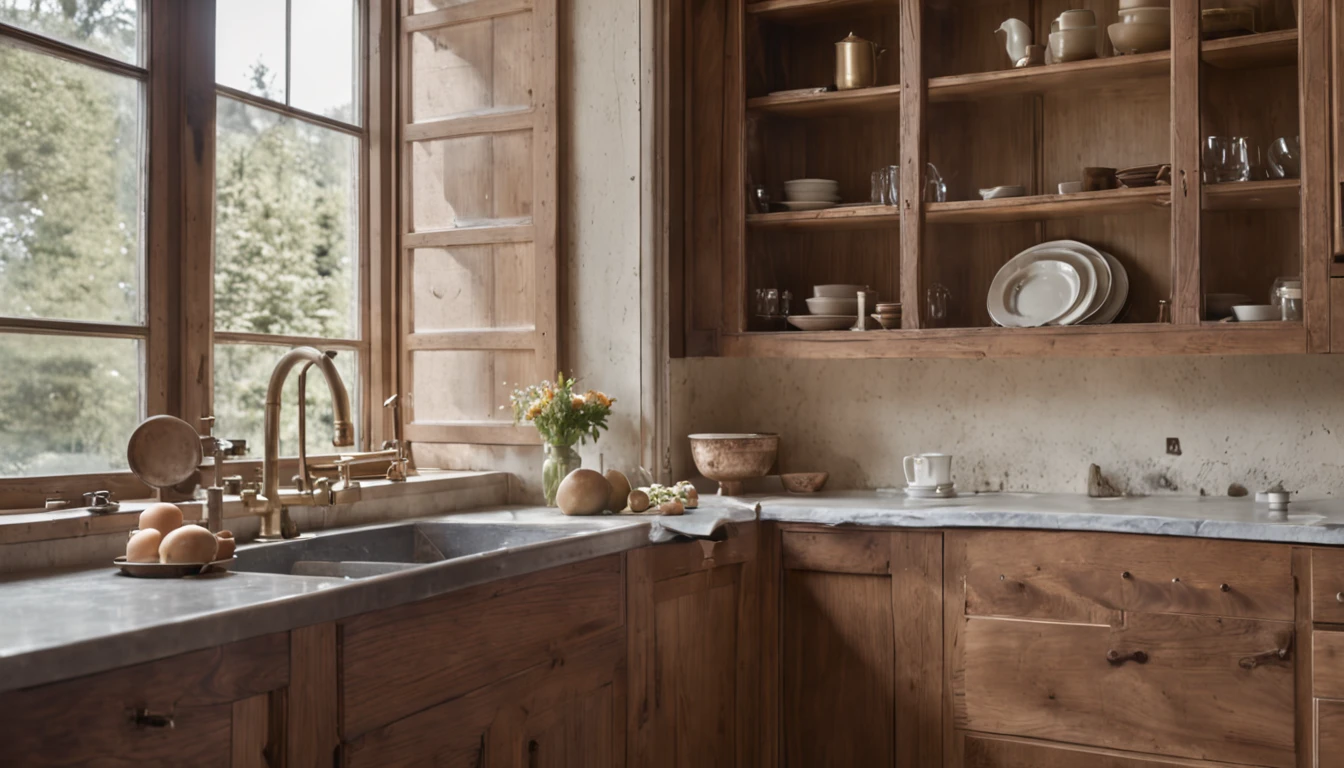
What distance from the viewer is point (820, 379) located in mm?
3799

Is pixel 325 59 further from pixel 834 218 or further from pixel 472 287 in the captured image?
pixel 834 218

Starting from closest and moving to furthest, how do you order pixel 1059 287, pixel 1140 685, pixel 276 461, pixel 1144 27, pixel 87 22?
1. pixel 276 461
2. pixel 87 22
3. pixel 1140 685
4. pixel 1144 27
5. pixel 1059 287

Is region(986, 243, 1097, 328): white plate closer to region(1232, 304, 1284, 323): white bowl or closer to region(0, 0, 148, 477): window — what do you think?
region(1232, 304, 1284, 323): white bowl

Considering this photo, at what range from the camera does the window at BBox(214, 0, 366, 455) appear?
3029mm

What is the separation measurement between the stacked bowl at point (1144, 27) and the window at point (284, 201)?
217 cm

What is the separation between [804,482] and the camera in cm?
353

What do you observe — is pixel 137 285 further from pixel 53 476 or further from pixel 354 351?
pixel 354 351

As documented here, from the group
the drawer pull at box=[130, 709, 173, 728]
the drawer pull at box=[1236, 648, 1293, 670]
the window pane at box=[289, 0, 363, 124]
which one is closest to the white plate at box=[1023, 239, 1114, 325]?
the drawer pull at box=[1236, 648, 1293, 670]

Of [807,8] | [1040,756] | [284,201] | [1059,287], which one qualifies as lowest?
[1040,756]

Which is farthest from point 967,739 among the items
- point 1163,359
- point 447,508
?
point 447,508

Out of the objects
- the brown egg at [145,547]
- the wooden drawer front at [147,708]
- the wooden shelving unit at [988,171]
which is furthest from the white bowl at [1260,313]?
the brown egg at [145,547]

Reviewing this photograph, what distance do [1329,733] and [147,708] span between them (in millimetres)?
2379

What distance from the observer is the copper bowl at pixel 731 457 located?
134 inches

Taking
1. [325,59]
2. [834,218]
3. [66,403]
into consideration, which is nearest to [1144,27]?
[834,218]
